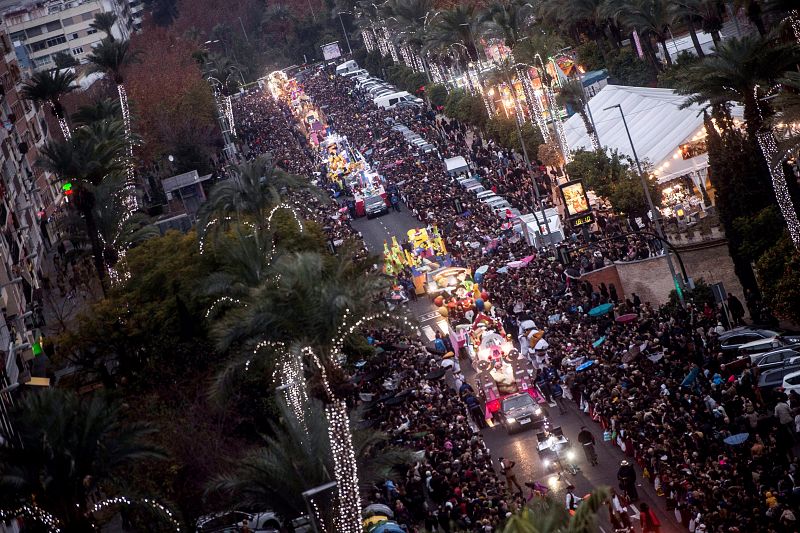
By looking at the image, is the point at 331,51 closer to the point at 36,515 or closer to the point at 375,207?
the point at 375,207

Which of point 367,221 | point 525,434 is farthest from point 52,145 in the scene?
point 367,221

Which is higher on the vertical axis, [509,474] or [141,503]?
[141,503]

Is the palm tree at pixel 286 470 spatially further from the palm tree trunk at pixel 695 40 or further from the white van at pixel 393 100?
the white van at pixel 393 100

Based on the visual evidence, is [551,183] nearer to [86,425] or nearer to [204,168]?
[204,168]


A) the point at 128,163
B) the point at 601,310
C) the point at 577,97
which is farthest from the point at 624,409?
the point at 128,163

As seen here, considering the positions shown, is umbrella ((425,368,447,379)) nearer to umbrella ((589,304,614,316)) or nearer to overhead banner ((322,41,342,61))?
umbrella ((589,304,614,316))

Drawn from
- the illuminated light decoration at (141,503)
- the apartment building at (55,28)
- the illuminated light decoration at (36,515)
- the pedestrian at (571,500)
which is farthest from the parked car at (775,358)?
the apartment building at (55,28)
